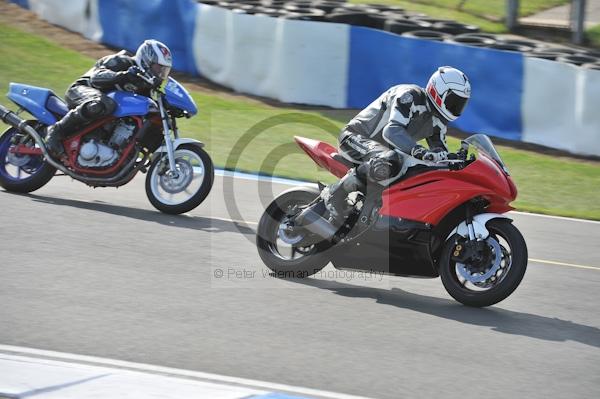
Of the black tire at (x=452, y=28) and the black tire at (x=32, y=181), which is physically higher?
the black tire at (x=452, y=28)

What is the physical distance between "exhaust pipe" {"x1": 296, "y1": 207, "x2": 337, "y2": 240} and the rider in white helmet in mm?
107

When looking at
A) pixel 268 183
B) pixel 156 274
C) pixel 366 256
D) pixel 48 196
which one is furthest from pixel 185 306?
pixel 268 183

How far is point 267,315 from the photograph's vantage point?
6.73 m

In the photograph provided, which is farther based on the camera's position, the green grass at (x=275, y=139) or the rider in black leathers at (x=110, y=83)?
the green grass at (x=275, y=139)

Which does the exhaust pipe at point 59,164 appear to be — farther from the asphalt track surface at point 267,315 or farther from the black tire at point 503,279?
the black tire at point 503,279

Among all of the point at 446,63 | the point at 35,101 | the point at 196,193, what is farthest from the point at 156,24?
the point at 196,193

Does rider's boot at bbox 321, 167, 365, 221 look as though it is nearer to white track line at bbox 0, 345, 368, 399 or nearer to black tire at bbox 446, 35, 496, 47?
white track line at bbox 0, 345, 368, 399

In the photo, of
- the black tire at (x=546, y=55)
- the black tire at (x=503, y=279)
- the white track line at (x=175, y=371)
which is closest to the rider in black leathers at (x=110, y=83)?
the black tire at (x=503, y=279)

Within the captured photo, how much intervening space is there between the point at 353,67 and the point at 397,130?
8.63 m

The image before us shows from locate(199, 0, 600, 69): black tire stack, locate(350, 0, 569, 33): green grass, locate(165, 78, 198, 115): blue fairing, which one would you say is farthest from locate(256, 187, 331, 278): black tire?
locate(350, 0, 569, 33): green grass

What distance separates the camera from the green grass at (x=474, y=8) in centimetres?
2247

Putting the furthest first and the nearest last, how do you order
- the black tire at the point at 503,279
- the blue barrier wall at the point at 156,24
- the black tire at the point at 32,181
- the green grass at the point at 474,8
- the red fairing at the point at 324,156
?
the green grass at the point at 474,8 → the blue barrier wall at the point at 156,24 → the black tire at the point at 32,181 → the red fairing at the point at 324,156 → the black tire at the point at 503,279

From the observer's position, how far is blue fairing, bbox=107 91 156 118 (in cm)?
977

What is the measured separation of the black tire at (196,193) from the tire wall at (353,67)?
21.4 ft
